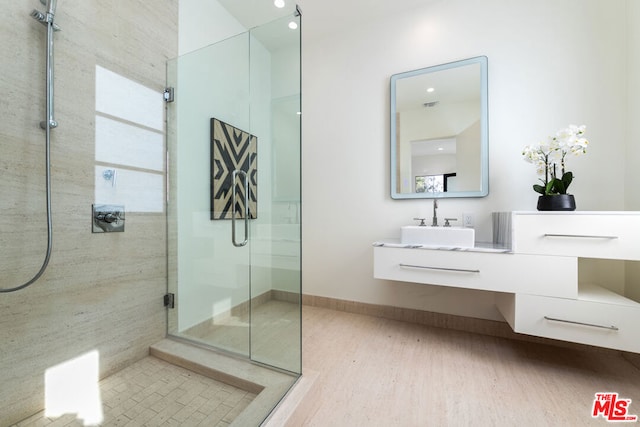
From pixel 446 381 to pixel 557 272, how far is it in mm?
879

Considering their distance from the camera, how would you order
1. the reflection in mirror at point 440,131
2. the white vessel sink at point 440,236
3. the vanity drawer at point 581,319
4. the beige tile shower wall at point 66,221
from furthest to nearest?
the reflection in mirror at point 440,131
the white vessel sink at point 440,236
the vanity drawer at point 581,319
the beige tile shower wall at point 66,221

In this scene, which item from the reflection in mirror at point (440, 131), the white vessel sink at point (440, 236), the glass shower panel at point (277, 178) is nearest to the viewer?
the glass shower panel at point (277, 178)

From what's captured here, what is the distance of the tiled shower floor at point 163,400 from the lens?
43.6 inches

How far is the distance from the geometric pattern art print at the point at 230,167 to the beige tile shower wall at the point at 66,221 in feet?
1.43

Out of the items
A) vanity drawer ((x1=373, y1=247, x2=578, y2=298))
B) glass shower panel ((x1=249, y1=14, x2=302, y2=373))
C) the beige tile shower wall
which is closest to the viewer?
the beige tile shower wall

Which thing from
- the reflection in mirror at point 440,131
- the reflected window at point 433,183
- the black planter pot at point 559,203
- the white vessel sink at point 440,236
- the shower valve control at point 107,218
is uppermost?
the reflection in mirror at point 440,131

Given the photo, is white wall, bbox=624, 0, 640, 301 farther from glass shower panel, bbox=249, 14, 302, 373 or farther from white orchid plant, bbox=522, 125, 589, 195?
glass shower panel, bbox=249, 14, 302, 373

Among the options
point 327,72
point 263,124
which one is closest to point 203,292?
point 263,124

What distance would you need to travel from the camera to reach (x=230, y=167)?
171cm

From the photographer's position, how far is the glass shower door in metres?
1.59

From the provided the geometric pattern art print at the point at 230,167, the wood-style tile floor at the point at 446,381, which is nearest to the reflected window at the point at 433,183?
the wood-style tile floor at the point at 446,381

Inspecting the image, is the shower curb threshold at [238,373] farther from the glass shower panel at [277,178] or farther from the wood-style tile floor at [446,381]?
the glass shower panel at [277,178]

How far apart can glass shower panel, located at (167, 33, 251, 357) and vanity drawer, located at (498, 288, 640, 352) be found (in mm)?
1711

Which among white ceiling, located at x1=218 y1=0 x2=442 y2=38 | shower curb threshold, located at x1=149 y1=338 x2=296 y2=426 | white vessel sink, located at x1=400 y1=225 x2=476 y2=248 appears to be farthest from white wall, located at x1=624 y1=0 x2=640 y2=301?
shower curb threshold, located at x1=149 y1=338 x2=296 y2=426
